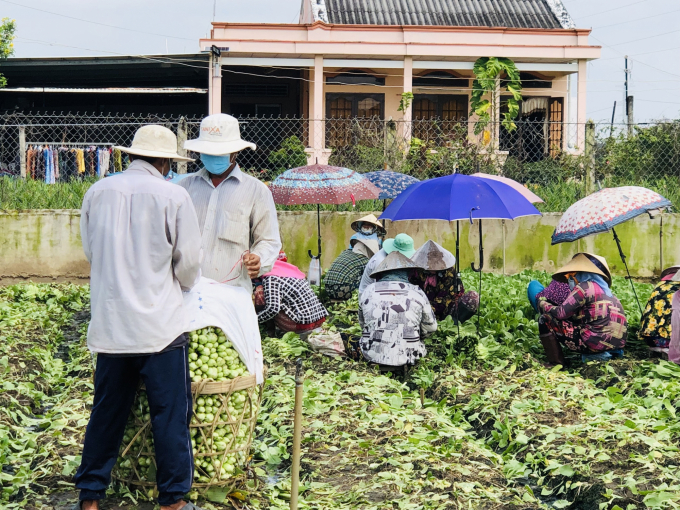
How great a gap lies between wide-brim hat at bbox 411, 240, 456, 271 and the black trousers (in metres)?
4.94

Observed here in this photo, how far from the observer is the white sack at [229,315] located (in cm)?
466

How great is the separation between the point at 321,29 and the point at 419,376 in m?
15.9

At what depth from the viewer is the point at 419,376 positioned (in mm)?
7895

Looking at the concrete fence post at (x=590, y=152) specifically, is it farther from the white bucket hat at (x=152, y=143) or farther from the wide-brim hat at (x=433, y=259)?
the white bucket hat at (x=152, y=143)

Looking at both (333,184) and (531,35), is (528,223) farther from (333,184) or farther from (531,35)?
(531,35)

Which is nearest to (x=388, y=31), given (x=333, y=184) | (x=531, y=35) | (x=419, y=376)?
(x=531, y=35)

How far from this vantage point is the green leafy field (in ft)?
16.7

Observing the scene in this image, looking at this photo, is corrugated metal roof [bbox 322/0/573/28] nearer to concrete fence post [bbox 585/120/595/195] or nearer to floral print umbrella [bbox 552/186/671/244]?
concrete fence post [bbox 585/120/595/195]

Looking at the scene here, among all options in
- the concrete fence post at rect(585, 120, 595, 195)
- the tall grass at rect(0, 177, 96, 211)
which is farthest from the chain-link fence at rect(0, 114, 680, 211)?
the tall grass at rect(0, 177, 96, 211)

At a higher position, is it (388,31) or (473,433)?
(388,31)

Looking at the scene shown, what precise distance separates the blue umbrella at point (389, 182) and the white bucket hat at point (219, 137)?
18.2 ft

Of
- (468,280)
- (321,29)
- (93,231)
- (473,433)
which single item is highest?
(321,29)

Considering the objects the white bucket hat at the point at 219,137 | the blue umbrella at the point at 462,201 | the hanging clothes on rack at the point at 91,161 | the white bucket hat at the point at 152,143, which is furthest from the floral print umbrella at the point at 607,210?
the hanging clothes on rack at the point at 91,161

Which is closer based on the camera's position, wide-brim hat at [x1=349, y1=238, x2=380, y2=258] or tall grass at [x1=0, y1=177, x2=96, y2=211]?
wide-brim hat at [x1=349, y1=238, x2=380, y2=258]
